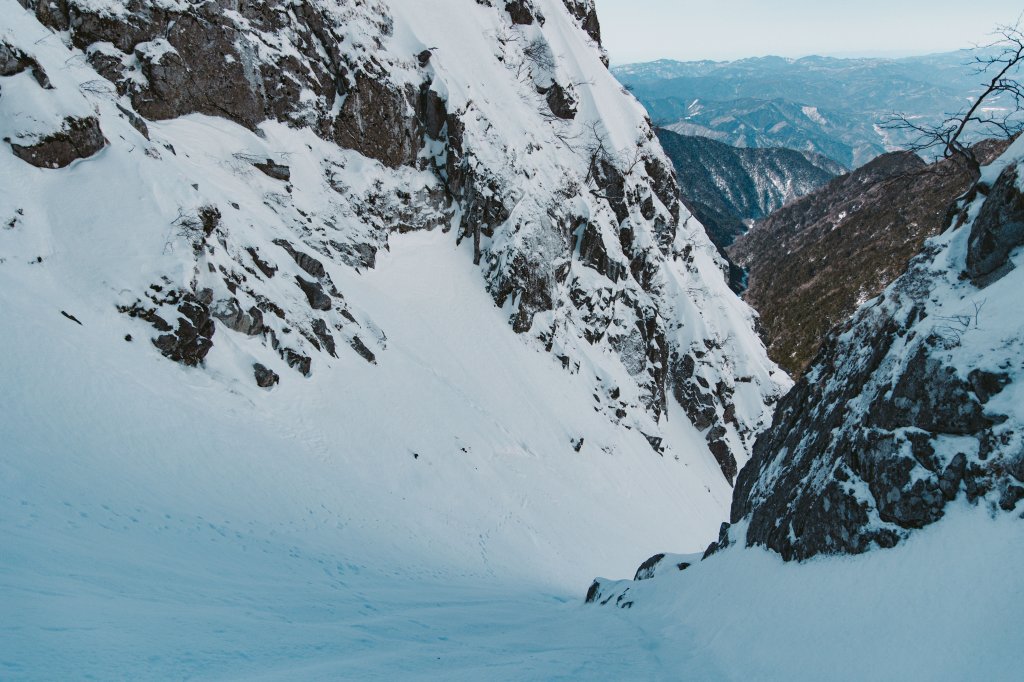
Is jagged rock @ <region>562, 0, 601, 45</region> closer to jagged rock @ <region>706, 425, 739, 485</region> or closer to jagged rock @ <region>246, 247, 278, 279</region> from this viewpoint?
jagged rock @ <region>706, 425, 739, 485</region>

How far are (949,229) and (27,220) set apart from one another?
1907cm

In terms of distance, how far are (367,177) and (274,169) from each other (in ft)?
16.7

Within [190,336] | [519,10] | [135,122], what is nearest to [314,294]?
[190,336]

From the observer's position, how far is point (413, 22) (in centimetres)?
3167

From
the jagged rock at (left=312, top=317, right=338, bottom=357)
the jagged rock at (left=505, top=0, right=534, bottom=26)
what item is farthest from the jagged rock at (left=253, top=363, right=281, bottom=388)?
the jagged rock at (left=505, top=0, right=534, bottom=26)

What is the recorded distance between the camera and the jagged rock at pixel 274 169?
→ 2445 cm

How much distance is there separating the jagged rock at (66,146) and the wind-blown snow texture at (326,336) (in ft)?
0.19

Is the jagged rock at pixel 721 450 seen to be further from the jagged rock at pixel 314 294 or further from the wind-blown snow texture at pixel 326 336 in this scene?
the jagged rock at pixel 314 294

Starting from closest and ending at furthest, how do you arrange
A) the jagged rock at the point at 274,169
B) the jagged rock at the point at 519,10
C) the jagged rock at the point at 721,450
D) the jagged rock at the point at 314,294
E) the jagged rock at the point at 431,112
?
1. the jagged rock at the point at 314,294
2. the jagged rock at the point at 274,169
3. the jagged rock at the point at 431,112
4. the jagged rock at the point at 519,10
5. the jagged rock at the point at 721,450

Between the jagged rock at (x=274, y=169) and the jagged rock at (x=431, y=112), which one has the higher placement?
the jagged rock at (x=431, y=112)

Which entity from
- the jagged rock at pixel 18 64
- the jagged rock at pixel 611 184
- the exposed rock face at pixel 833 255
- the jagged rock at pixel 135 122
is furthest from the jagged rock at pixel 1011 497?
the exposed rock face at pixel 833 255

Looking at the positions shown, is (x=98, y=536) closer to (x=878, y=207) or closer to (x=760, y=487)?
(x=760, y=487)

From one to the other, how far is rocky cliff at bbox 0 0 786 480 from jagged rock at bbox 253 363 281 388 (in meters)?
0.04

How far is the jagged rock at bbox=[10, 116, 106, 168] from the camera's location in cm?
1363
